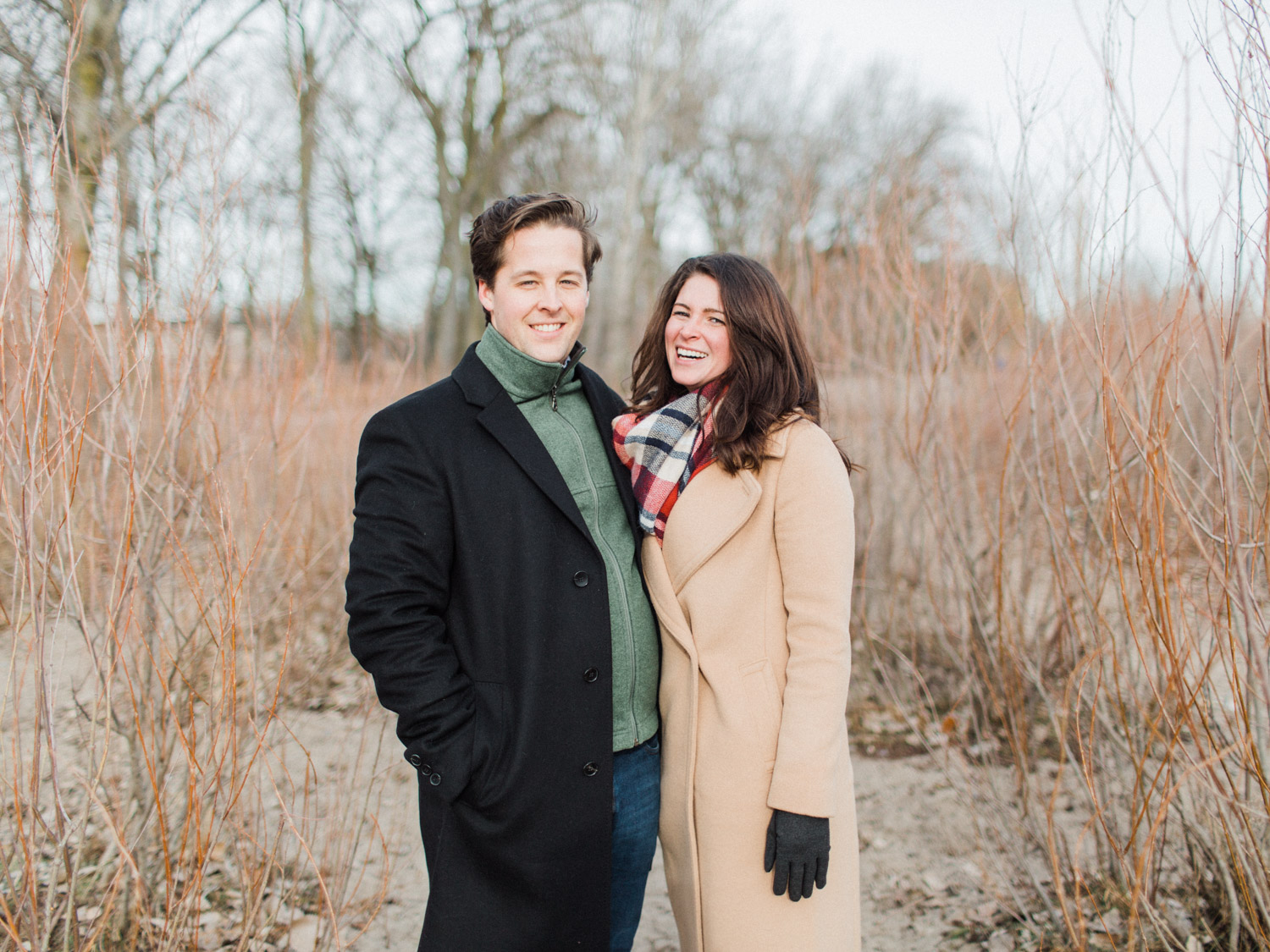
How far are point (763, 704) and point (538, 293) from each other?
973mm

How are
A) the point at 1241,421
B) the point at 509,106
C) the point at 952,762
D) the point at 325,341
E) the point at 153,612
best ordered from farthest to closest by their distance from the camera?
the point at 509,106
the point at 952,762
the point at 1241,421
the point at 325,341
the point at 153,612

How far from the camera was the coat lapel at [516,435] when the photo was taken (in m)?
1.53

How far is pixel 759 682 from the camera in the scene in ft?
5.06

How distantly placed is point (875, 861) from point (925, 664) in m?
1.50

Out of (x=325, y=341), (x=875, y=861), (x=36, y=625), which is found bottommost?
(x=875, y=861)

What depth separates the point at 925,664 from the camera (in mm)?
4168

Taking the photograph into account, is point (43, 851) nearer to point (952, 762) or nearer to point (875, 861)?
point (875, 861)

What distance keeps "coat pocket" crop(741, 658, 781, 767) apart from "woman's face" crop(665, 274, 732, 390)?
25.6 inches

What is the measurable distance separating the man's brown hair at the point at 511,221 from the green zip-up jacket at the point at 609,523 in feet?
0.48

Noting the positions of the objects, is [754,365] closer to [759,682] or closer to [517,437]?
[517,437]

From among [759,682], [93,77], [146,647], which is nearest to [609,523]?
[759,682]

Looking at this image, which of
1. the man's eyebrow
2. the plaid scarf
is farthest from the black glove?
the man's eyebrow

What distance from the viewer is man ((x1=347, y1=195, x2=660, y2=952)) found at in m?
1.42

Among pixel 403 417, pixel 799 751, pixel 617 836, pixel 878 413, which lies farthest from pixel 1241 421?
pixel 403 417
